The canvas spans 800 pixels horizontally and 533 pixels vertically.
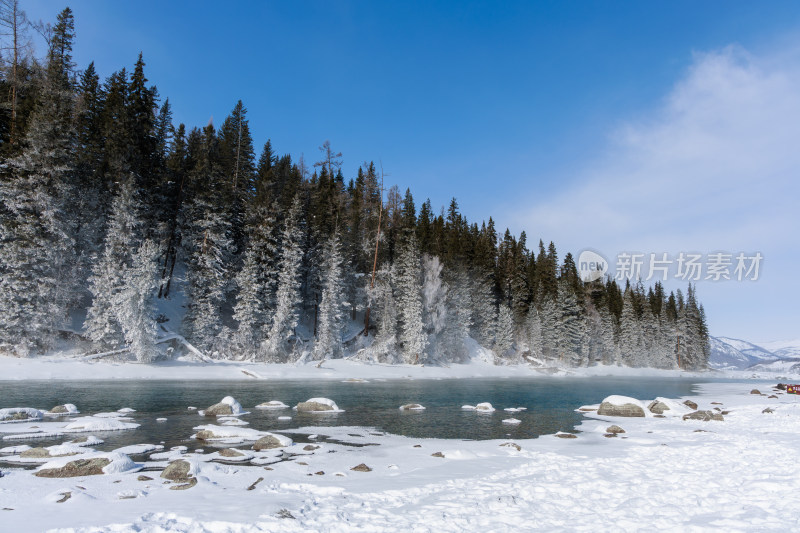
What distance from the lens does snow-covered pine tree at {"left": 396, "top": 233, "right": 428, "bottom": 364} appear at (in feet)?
183

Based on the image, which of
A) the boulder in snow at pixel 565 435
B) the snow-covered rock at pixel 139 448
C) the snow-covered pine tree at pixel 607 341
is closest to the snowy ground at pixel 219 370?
the snow-covered rock at pixel 139 448

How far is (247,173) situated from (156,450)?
57765 millimetres

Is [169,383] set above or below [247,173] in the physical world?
below

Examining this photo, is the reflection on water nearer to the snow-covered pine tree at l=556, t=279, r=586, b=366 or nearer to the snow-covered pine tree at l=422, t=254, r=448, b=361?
the snow-covered pine tree at l=422, t=254, r=448, b=361

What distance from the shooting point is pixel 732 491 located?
32.2 ft

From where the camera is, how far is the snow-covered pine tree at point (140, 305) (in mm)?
36875

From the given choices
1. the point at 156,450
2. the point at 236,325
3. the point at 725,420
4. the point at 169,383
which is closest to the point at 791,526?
the point at 156,450

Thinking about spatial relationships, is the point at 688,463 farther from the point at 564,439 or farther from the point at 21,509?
the point at 21,509

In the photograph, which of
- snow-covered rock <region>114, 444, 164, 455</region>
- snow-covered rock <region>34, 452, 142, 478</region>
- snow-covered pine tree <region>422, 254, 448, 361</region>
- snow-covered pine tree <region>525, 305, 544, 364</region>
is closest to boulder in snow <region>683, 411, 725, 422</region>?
snow-covered rock <region>114, 444, 164, 455</region>

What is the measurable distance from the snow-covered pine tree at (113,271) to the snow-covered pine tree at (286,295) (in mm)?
13633

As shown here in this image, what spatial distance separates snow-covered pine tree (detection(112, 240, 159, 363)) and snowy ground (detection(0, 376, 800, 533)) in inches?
907

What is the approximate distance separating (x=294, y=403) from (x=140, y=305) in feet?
67.9

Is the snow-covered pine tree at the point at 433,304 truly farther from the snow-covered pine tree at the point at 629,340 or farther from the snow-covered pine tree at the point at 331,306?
the snow-covered pine tree at the point at 629,340


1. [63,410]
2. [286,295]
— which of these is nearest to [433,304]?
[286,295]
